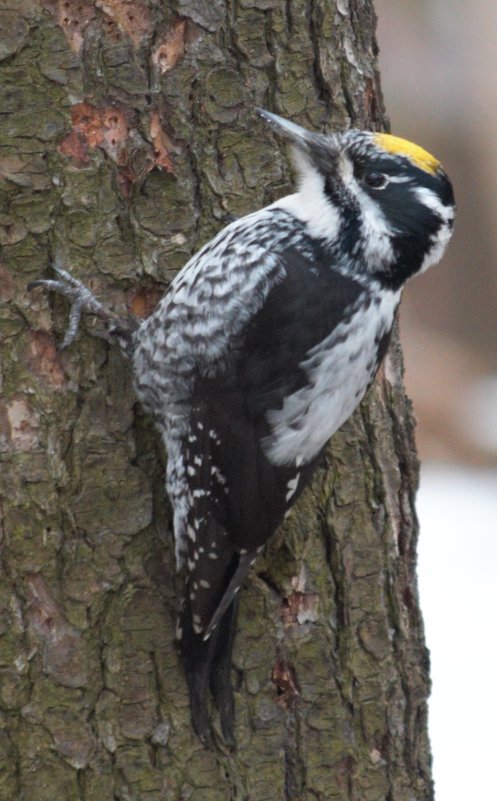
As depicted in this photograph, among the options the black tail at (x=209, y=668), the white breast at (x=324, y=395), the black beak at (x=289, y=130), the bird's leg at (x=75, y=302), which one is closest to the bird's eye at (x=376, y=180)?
the black beak at (x=289, y=130)

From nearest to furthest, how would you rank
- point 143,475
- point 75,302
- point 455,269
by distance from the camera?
point 75,302
point 143,475
point 455,269

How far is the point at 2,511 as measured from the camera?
8.10 ft

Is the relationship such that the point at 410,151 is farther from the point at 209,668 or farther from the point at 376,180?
the point at 209,668

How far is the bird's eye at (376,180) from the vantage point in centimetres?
262

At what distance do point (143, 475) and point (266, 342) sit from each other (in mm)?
410

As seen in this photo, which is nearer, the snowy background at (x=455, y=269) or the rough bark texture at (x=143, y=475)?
the rough bark texture at (x=143, y=475)

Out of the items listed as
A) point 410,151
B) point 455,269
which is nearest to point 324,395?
point 410,151

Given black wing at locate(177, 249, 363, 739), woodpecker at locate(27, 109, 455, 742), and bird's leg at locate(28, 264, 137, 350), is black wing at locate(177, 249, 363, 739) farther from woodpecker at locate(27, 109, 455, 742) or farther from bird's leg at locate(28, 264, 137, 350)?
bird's leg at locate(28, 264, 137, 350)

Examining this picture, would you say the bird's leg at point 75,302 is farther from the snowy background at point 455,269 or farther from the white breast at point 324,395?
the snowy background at point 455,269

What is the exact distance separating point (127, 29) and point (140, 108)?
6.9 inches

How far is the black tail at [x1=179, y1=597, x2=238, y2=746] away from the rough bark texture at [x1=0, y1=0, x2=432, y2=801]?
0.12ft

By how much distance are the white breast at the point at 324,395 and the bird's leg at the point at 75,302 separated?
402 millimetres

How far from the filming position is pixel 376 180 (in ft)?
8.64

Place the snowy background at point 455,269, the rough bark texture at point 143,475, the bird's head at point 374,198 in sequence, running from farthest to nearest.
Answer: the snowy background at point 455,269
the bird's head at point 374,198
the rough bark texture at point 143,475
